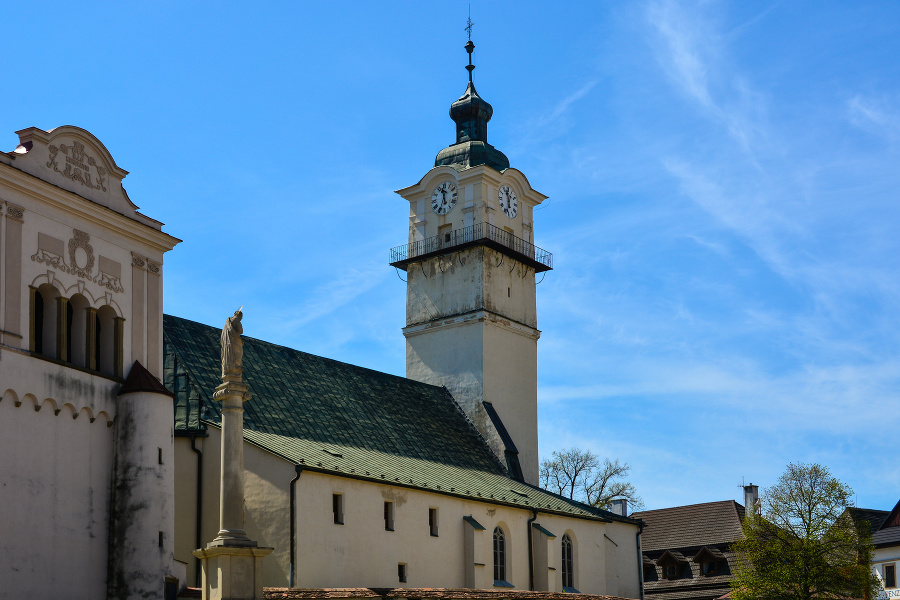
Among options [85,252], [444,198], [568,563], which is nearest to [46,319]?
[85,252]

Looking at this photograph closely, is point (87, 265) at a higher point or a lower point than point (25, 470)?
higher

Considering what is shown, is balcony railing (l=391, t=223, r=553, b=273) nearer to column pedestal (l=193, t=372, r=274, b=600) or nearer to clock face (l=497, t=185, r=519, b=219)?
clock face (l=497, t=185, r=519, b=219)

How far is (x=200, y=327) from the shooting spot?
137ft

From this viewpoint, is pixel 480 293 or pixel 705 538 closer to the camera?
pixel 480 293

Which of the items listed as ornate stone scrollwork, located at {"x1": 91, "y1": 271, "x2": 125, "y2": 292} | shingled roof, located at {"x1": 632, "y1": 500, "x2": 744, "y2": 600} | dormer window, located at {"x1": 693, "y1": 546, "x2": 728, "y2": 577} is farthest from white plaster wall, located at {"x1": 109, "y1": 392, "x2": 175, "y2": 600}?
dormer window, located at {"x1": 693, "y1": 546, "x2": 728, "y2": 577}

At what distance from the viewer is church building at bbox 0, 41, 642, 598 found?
96.5 ft

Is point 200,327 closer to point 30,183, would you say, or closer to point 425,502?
point 425,502

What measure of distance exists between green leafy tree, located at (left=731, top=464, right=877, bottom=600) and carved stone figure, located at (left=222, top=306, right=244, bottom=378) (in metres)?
23.7

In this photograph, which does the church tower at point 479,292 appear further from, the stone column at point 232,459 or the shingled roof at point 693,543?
the stone column at point 232,459

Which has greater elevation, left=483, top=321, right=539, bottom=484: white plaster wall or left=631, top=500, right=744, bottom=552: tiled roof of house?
left=483, top=321, right=539, bottom=484: white plaster wall

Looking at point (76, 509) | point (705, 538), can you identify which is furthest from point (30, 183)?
point (705, 538)

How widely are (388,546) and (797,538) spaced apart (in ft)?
50.2

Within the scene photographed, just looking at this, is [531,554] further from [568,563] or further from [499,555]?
[568,563]

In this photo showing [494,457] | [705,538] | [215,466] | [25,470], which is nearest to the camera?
[25,470]
